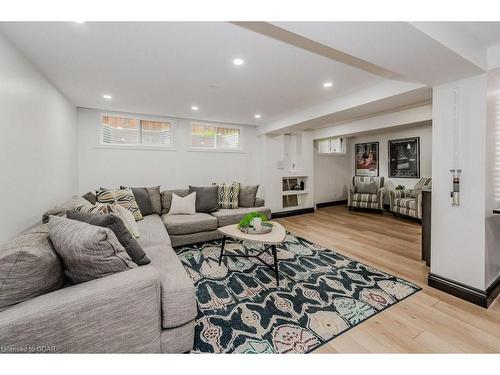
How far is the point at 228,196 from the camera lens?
14.0 feet

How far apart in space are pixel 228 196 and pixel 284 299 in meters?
2.51

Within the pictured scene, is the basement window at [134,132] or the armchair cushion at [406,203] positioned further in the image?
the armchair cushion at [406,203]

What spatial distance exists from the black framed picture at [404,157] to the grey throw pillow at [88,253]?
660cm

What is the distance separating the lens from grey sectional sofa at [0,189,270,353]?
3.10ft

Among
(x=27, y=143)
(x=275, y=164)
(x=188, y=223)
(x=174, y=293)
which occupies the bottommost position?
(x=174, y=293)

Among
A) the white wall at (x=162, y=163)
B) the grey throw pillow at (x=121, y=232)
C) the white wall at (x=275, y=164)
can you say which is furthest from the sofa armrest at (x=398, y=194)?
the grey throw pillow at (x=121, y=232)

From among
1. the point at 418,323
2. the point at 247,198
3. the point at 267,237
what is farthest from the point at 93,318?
the point at 247,198

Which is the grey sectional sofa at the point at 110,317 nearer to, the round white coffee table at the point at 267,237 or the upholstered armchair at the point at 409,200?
the round white coffee table at the point at 267,237

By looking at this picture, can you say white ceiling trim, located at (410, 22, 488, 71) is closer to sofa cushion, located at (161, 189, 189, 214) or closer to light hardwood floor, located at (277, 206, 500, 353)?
light hardwood floor, located at (277, 206, 500, 353)

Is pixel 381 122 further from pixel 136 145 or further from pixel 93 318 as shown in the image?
pixel 93 318

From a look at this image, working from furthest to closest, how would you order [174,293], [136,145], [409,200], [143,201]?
[409,200], [136,145], [143,201], [174,293]

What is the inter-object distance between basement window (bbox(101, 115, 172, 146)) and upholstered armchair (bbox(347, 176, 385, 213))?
497cm

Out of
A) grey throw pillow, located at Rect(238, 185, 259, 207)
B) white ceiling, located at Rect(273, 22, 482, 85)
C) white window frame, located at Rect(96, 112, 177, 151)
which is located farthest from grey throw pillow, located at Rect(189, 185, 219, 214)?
white ceiling, located at Rect(273, 22, 482, 85)

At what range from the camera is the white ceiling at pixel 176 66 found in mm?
1714
